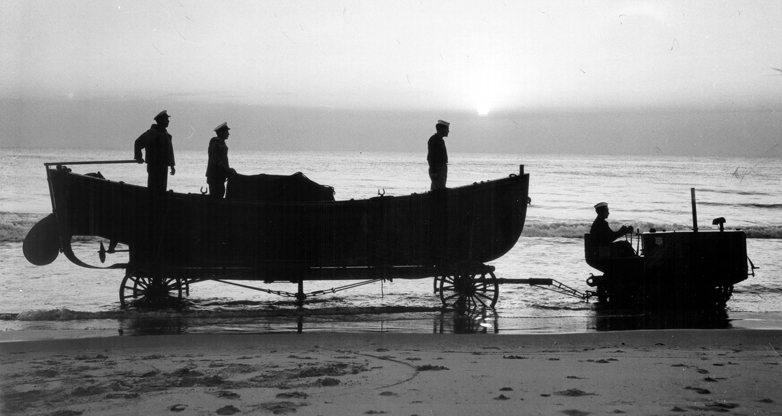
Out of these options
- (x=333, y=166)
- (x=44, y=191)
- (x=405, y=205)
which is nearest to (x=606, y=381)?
(x=405, y=205)

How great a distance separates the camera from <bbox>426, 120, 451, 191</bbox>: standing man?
1195 centimetres

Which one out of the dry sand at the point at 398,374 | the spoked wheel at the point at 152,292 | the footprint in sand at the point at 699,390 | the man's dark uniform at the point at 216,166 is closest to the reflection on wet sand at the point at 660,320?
the dry sand at the point at 398,374

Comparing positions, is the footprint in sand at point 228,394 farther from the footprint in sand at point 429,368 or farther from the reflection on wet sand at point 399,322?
the reflection on wet sand at point 399,322

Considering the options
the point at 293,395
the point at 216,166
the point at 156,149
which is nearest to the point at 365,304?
the point at 216,166

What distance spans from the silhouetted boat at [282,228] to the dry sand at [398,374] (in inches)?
93.3

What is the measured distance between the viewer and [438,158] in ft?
39.4

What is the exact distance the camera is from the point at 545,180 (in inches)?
2557

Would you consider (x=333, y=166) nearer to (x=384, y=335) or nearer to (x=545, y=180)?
(x=545, y=180)

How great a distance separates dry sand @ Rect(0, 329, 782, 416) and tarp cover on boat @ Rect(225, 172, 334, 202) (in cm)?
295

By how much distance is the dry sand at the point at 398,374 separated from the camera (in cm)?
618

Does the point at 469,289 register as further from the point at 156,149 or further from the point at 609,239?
the point at 156,149

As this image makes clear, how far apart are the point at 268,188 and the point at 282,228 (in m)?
0.69

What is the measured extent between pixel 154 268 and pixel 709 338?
320 inches

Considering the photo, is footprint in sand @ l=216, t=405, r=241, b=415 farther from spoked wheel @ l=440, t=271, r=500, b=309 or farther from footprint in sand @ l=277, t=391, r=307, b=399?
spoked wheel @ l=440, t=271, r=500, b=309
